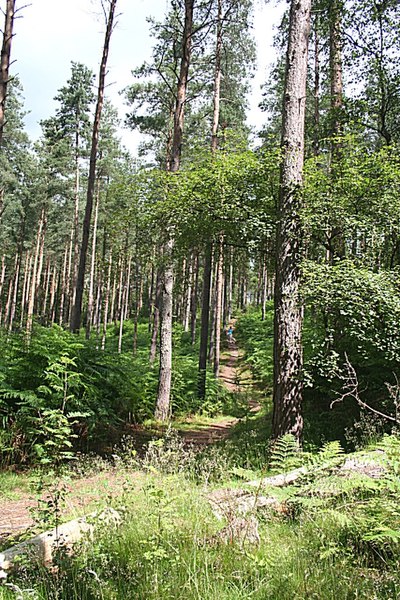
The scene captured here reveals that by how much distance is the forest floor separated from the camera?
4.46m

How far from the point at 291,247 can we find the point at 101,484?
4.09m

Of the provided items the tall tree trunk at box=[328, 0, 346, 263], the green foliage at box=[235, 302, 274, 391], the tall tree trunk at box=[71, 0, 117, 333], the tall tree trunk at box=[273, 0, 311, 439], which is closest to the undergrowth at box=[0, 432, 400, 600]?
the tall tree trunk at box=[273, 0, 311, 439]

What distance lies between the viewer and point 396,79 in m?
9.70

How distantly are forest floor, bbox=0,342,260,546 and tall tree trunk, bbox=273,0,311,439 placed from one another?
169 cm

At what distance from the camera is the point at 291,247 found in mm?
6980

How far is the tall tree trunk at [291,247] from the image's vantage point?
22.0ft

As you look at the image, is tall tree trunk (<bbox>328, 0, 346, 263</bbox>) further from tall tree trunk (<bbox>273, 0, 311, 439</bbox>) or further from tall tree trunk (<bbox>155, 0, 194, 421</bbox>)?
tall tree trunk (<bbox>155, 0, 194, 421</bbox>)

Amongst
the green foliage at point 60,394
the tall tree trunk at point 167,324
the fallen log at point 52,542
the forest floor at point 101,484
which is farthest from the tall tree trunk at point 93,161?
the fallen log at point 52,542

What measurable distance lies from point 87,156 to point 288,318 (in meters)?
24.9

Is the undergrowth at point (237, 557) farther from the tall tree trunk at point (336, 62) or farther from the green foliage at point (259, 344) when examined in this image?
the green foliage at point (259, 344)

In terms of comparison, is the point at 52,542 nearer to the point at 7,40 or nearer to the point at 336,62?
the point at 7,40

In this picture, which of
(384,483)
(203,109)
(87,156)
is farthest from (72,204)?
(384,483)

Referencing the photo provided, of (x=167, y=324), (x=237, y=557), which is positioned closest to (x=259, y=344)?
(x=167, y=324)

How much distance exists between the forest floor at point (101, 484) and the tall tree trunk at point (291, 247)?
1692 mm
